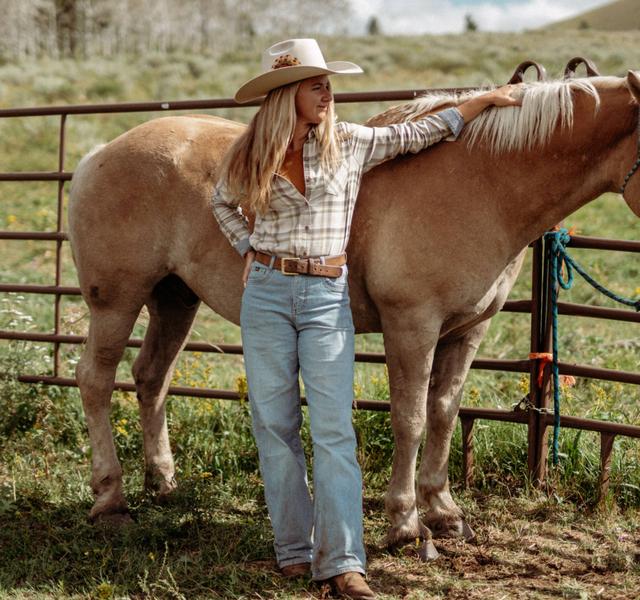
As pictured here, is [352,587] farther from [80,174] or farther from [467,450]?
[80,174]

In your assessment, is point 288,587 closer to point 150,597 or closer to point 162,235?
point 150,597

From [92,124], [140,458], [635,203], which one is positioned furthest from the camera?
[92,124]

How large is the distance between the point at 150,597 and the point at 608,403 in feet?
9.72

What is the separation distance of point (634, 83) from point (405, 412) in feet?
5.07

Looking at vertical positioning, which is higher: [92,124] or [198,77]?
[198,77]

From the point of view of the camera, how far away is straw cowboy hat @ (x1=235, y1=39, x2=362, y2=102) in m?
2.96

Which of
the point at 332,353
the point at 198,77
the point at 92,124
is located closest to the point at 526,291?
the point at 332,353

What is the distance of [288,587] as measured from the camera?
10.3ft

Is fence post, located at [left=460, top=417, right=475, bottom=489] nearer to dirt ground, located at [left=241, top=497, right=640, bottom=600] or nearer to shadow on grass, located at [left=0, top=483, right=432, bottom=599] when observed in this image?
dirt ground, located at [left=241, top=497, right=640, bottom=600]

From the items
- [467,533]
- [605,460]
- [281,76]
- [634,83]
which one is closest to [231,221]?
[281,76]

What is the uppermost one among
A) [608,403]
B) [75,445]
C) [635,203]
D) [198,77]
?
[198,77]

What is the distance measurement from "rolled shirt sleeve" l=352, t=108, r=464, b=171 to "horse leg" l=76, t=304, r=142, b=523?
58.9 inches

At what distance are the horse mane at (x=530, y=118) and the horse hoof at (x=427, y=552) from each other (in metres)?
1.70

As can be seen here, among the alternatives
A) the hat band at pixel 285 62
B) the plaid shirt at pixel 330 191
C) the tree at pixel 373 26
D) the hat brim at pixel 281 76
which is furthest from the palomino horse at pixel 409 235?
the tree at pixel 373 26
